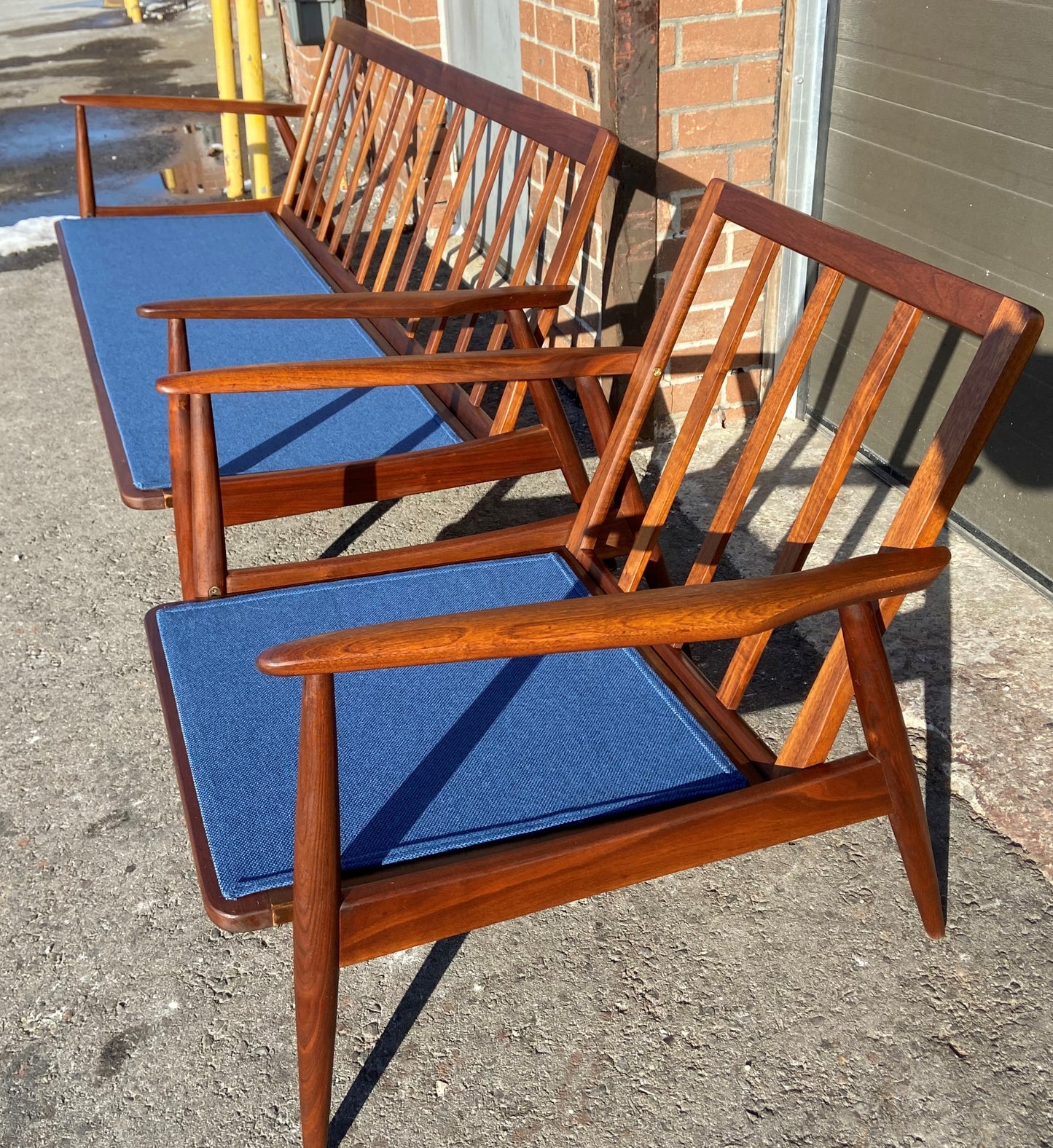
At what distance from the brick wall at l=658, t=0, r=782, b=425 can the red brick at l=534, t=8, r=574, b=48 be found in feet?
1.16

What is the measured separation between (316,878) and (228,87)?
5355 millimetres

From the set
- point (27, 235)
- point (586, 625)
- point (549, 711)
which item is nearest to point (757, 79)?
point (549, 711)

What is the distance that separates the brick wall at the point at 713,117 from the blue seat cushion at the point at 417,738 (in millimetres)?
1437

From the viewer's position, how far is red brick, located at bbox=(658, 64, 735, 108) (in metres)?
2.95

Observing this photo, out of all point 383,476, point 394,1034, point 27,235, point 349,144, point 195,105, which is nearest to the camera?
point 394,1034

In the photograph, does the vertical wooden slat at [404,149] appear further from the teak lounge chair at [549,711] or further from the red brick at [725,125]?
the teak lounge chair at [549,711]

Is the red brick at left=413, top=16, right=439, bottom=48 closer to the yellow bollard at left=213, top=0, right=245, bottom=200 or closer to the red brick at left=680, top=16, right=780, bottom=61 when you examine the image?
the yellow bollard at left=213, top=0, right=245, bottom=200

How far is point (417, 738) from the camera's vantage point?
177 centimetres

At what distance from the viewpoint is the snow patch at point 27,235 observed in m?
5.33

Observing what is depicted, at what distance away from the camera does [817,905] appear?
6.78ft

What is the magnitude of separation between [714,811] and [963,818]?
84 cm

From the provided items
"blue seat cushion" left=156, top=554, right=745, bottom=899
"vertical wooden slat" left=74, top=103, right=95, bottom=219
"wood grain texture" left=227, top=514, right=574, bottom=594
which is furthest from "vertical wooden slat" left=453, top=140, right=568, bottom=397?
"vertical wooden slat" left=74, top=103, right=95, bottom=219

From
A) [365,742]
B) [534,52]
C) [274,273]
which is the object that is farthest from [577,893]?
[534,52]

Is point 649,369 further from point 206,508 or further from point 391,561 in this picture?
point 206,508
